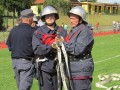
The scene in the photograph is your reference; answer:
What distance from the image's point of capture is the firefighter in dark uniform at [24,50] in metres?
7.61

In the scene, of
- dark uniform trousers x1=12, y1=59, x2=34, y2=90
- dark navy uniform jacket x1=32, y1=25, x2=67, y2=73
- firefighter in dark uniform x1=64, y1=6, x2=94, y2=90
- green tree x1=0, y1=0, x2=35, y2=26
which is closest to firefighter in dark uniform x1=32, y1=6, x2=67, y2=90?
dark navy uniform jacket x1=32, y1=25, x2=67, y2=73

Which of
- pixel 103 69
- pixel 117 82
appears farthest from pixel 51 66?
pixel 103 69

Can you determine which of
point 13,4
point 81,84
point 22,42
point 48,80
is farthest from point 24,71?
point 13,4

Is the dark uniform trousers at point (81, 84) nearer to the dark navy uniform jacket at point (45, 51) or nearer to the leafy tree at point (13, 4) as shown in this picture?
the dark navy uniform jacket at point (45, 51)

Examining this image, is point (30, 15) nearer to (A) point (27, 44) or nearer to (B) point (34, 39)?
(A) point (27, 44)

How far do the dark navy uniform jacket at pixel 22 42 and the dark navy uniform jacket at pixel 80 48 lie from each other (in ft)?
5.42

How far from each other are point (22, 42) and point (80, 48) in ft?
6.48

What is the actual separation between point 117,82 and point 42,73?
223 inches

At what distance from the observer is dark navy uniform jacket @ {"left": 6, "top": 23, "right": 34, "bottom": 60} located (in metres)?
Answer: 7.61

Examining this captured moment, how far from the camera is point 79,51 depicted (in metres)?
5.96

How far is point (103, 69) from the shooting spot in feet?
48.6

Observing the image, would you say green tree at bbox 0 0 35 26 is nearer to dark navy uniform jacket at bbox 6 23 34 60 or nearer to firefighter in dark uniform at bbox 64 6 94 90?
dark navy uniform jacket at bbox 6 23 34 60

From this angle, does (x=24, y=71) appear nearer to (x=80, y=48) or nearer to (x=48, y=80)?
(x=48, y=80)

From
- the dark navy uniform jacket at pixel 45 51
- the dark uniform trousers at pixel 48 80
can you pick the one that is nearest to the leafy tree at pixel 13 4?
the dark navy uniform jacket at pixel 45 51
